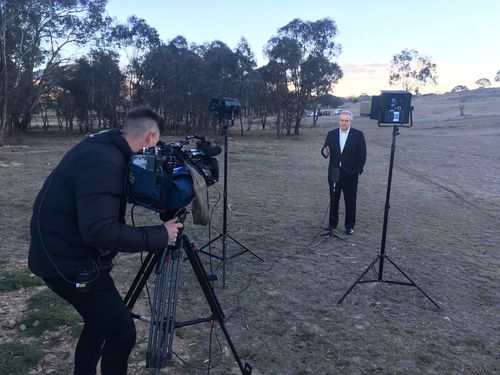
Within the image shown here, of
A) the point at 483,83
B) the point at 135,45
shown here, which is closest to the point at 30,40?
the point at 135,45

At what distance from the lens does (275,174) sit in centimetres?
1398

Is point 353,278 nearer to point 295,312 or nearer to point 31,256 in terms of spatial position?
point 295,312

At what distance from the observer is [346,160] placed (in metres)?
6.74

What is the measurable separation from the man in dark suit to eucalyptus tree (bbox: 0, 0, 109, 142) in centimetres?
2108

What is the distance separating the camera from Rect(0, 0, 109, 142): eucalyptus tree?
961 inches

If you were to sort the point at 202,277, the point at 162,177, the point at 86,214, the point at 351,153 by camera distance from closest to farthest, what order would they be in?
the point at 86,214
the point at 162,177
the point at 202,277
the point at 351,153

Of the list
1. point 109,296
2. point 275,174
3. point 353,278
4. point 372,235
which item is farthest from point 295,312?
point 275,174

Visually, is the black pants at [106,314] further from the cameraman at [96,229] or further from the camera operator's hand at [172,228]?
the camera operator's hand at [172,228]

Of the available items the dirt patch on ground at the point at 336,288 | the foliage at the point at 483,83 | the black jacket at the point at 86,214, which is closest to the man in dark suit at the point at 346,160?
the dirt patch on ground at the point at 336,288

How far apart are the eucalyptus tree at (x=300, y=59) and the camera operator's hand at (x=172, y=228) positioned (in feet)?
110

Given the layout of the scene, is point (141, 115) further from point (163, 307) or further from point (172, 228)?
point (163, 307)

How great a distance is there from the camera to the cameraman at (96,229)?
2027 millimetres

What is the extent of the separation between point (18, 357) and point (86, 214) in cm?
197

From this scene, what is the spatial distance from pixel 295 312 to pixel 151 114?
2734 millimetres
